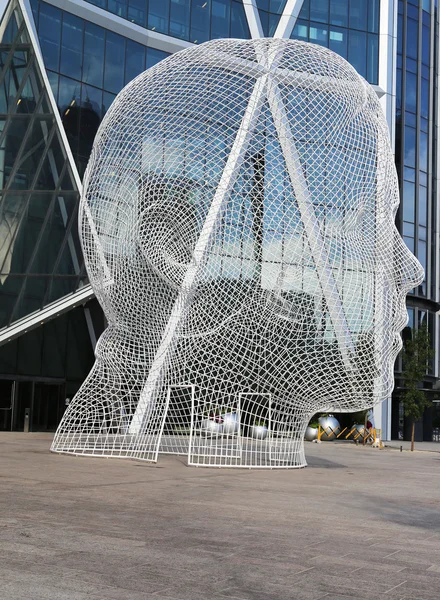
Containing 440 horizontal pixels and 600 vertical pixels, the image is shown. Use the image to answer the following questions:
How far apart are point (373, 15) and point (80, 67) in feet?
55.2

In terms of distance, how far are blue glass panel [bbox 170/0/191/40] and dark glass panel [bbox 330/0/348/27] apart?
820 centimetres

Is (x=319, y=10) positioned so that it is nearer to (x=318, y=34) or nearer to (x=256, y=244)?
(x=318, y=34)

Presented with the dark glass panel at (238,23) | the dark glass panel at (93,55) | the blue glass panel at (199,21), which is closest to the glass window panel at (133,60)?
the dark glass panel at (93,55)

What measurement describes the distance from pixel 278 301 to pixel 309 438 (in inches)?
780

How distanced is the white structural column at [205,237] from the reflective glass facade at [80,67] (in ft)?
50.7

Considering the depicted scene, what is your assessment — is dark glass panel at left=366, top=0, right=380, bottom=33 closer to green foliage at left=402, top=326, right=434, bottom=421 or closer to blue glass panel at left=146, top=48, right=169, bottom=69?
blue glass panel at left=146, top=48, right=169, bottom=69

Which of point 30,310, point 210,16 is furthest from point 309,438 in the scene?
point 210,16

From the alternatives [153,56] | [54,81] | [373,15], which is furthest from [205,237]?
[373,15]

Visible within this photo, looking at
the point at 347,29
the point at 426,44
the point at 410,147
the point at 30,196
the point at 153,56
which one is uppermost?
the point at 426,44

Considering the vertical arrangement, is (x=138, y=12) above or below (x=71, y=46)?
above

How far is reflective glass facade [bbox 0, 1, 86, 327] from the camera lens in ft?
96.7

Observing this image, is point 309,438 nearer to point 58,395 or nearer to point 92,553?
point 58,395

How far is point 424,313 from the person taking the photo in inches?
1797

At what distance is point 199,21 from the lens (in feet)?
121
